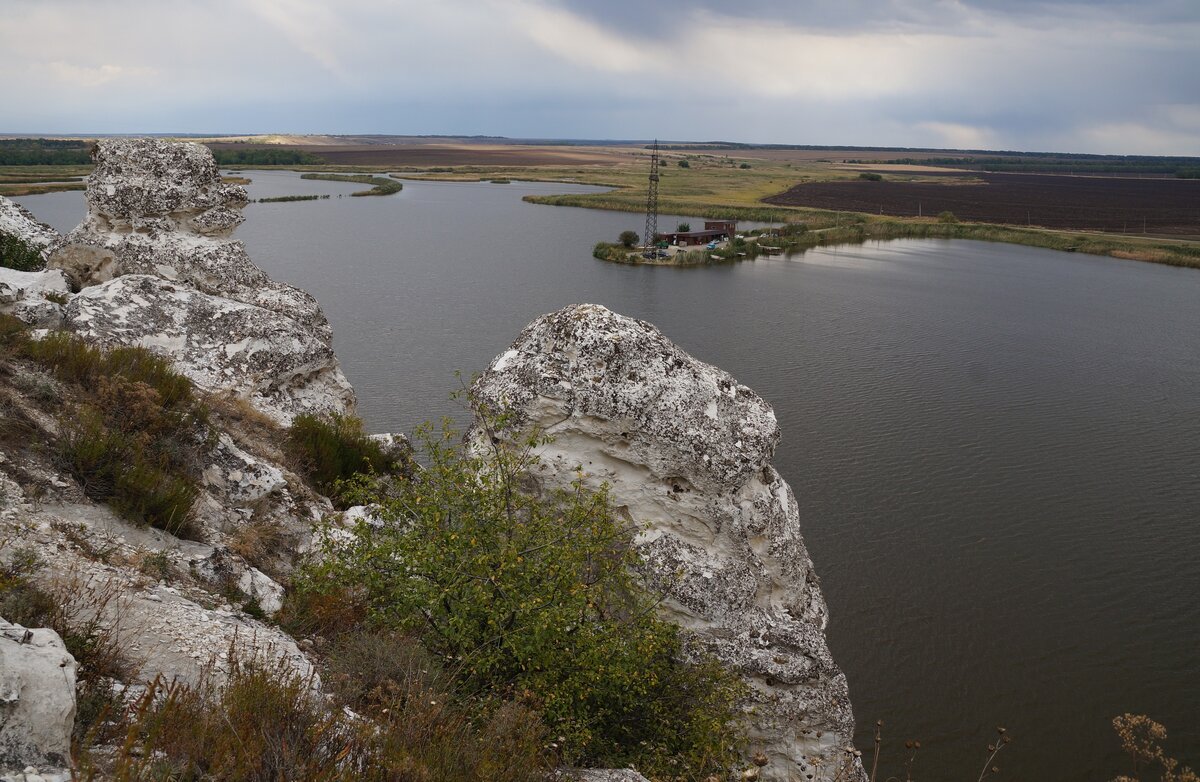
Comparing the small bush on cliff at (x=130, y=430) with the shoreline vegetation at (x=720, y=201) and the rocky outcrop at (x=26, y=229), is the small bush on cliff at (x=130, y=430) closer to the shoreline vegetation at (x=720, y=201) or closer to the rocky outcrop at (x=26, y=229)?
the rocky outcrop at (x=26, y=229)

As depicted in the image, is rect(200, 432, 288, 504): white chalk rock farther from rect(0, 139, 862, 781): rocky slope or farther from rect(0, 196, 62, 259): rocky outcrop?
rect(0, 196, 62, 259): rocky outcrop

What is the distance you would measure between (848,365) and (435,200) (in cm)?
7440

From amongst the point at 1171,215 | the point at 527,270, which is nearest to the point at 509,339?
the point at 527,270


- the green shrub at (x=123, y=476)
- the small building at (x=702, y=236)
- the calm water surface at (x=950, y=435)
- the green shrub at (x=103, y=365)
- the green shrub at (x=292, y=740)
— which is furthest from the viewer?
the small building at (x=702, y=236)

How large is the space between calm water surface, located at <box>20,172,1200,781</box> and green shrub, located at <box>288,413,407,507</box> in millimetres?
8309

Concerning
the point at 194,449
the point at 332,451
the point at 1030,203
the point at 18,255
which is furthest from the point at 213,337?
the point at 1030,203

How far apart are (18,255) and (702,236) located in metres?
52.9

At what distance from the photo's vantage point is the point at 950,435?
22859mm

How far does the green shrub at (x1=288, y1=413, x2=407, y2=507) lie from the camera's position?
34.8 ft

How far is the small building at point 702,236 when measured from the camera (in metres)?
62.3

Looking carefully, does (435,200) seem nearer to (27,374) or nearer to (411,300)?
(411,300)

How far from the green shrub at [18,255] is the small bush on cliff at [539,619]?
1214cm

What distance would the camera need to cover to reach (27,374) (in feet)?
26.8

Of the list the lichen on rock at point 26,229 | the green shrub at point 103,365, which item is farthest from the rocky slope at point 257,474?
the lichen on rock at point 26,229
